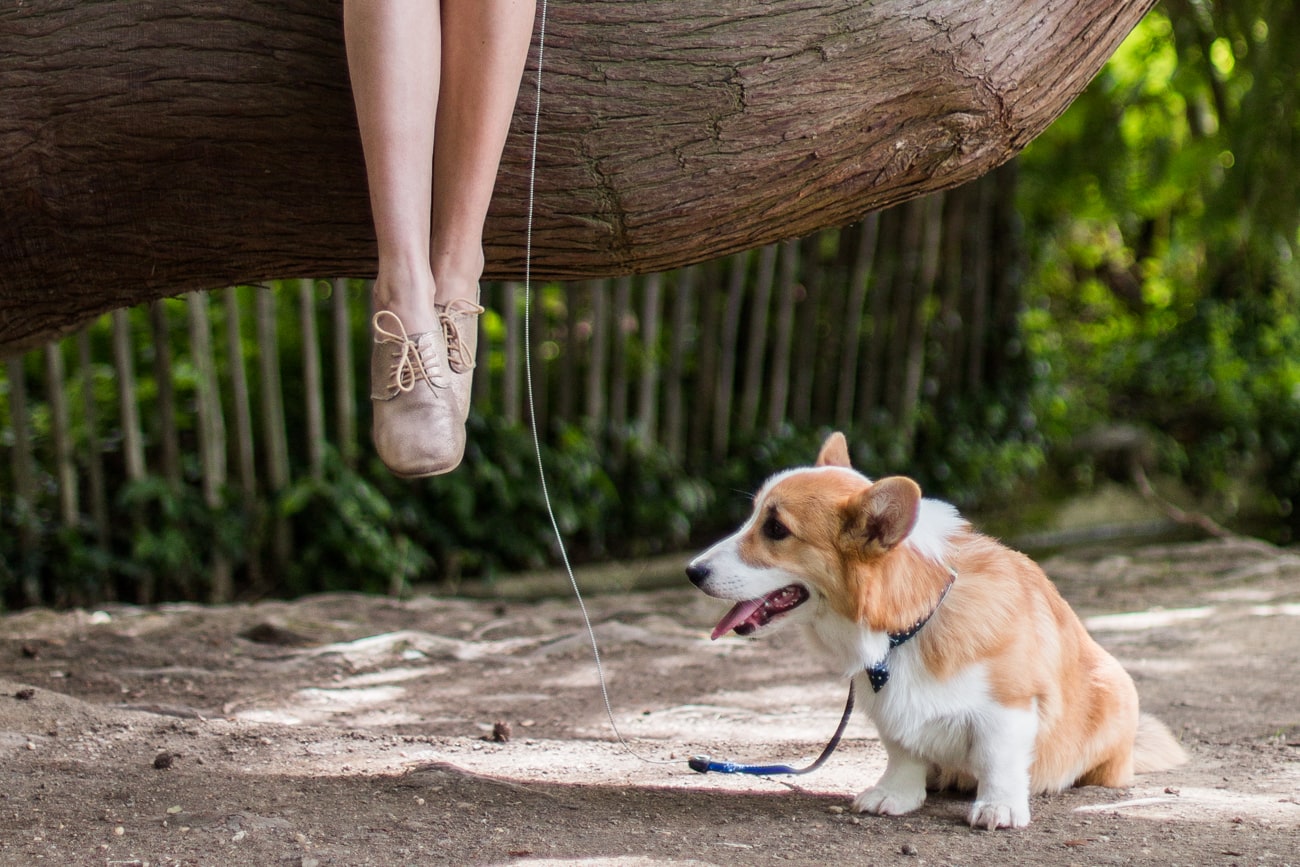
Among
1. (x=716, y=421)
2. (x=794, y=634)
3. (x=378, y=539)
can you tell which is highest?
(x=716, y=421)

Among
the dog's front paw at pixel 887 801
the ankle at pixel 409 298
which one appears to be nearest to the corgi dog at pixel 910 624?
the dog's front paw at pixel 887 801

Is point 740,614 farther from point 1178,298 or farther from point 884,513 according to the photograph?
point 1178,298

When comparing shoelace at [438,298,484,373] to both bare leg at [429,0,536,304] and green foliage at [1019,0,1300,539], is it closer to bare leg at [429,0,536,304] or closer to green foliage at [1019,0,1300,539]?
bare leg at [429,0,536,304]

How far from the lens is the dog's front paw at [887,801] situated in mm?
2805

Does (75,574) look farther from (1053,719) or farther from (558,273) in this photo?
(1053,719)

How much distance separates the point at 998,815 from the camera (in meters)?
2.69

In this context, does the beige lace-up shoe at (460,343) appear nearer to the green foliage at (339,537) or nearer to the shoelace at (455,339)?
the shoelace at (455,339)

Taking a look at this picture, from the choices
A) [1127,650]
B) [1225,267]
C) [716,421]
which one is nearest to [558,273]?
[1127,650]

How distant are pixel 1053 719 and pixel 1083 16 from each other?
181cm

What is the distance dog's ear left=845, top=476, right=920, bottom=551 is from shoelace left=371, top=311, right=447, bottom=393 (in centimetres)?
96

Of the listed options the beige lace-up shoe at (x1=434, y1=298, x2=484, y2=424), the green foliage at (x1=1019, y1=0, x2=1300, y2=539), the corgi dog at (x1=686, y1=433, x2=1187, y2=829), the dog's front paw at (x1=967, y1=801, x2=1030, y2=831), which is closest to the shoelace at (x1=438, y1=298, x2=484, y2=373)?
the beige lace-up shoe at (x1=434, y1=298, x2=484, y2=424)

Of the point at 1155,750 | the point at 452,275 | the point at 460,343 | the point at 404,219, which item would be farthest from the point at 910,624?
the point at 404,219

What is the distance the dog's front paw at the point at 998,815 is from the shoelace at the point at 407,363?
1548mm

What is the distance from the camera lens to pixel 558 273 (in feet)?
10.5
